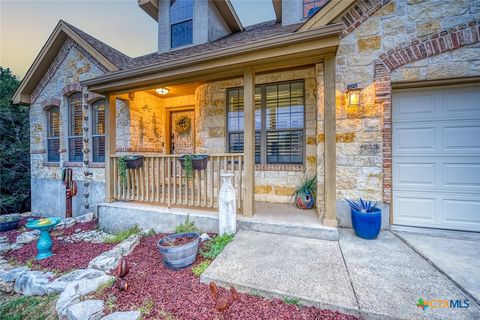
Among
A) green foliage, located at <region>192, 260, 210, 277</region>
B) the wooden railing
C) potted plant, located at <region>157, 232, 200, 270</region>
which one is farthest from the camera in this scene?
the wooden railing

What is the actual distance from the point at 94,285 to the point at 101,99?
525 cm

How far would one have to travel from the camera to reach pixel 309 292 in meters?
1.81

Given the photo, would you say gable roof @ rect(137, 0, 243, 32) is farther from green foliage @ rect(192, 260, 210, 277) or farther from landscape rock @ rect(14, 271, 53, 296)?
landscape rock @ rect(14, 271, 53, 296)

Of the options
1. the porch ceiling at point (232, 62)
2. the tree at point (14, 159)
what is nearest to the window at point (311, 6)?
the porch ceiling at point (232, 62)

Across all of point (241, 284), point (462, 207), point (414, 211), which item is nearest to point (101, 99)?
point (241, 284)

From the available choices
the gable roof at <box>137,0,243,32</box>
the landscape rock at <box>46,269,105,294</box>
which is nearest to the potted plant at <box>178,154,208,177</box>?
the landscape rock at <box>46,269,105,294</box>

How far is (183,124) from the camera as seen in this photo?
620cm

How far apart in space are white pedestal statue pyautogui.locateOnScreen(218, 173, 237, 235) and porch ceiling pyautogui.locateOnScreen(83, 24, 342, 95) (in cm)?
183

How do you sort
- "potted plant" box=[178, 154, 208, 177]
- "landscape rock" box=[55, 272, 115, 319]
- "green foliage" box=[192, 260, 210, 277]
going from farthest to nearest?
"potted plant" box=[178, 154, 208, 177], "green foliage" box=[192, 260, 210, 277], "landscape rock" box=[55, 272, 115, 319]

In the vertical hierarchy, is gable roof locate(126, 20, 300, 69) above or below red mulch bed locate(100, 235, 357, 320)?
above

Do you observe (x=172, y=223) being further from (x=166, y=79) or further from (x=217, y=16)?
(x=217, y=16)

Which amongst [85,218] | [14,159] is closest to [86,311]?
[85,218]

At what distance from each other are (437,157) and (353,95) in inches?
65.0

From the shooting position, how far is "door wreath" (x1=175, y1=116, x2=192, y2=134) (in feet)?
20.1
